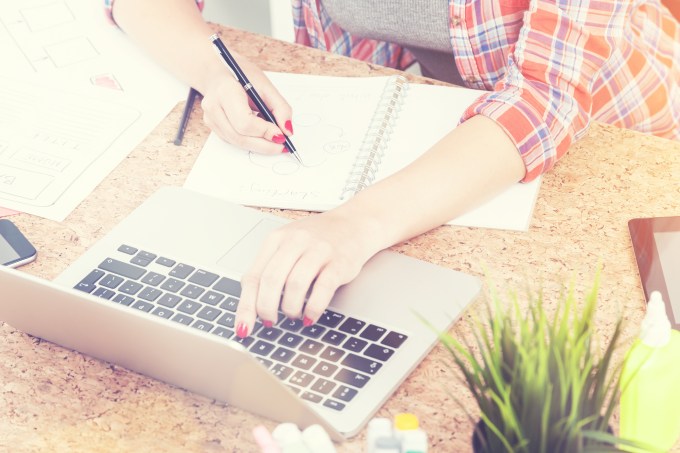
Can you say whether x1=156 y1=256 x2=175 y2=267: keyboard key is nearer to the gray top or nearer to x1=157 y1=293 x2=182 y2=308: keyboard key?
x1=157 y1=293 x2=182 y2=308: keyboard key

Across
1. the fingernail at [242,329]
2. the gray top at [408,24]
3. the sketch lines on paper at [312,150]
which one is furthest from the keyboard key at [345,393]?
the gray top at [408,24]

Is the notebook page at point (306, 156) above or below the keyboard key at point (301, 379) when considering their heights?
above

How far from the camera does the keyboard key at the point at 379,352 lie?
0.76m

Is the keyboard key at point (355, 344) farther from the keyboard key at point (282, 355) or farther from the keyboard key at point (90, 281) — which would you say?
the keyboard key at point (90, 281)

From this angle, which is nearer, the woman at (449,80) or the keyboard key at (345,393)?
the keyboard key at (345,393)

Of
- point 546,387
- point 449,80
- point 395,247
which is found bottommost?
point 449,80

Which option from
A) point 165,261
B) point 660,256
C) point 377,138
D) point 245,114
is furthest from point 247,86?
point 660,256

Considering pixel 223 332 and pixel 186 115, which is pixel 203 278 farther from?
pixel 186 115

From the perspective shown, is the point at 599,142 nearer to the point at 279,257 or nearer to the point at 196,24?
the point at 279,257

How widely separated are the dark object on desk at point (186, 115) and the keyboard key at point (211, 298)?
30 cm

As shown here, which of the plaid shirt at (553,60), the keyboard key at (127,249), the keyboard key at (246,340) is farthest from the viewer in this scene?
the plaid shirt at (553,60)

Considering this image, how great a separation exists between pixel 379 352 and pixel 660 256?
0.31 metres

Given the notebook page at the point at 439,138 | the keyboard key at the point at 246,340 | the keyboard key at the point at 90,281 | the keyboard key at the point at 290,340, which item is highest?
the keyboard key at the point at 90,281

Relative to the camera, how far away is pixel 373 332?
30.9 inches
